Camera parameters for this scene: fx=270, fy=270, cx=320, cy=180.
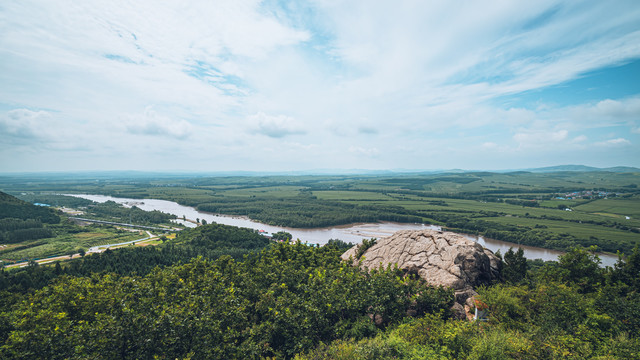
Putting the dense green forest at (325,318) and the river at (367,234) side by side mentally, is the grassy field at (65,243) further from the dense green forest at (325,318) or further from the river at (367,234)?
the dense green forest at (325,318)

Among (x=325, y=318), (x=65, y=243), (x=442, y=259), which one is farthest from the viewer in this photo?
(x=65, y=243)

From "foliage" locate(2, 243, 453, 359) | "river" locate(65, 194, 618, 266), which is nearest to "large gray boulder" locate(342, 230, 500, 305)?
"foliage" locate(2, 243, 453, 359)

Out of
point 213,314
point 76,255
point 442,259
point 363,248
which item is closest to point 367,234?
point 363,248

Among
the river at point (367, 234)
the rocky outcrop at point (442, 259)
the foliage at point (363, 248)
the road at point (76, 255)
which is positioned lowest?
the river at point (367, 234)

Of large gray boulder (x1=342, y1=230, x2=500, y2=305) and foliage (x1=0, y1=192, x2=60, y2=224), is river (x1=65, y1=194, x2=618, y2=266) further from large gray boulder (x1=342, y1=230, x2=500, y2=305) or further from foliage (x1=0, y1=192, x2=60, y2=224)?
foliage (x1=0, y1=192, x2=60, y2=224)

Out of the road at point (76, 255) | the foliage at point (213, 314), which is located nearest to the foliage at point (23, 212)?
the road at point (76, 255)

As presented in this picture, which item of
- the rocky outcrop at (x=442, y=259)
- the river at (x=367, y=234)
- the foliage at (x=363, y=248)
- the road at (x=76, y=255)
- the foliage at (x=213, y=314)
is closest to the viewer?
the foliage at (x=213, y=314)

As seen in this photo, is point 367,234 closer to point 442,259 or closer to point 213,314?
point 442,259

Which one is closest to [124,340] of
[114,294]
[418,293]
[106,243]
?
[114,294]

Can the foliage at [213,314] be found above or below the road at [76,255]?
above

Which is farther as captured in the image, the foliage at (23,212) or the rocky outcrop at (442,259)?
the foliage at (23,212)
